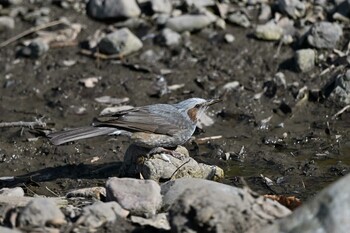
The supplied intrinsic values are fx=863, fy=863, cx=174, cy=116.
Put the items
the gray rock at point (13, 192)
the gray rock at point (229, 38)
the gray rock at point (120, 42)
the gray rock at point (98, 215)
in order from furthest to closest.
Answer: the gray rock at point (229, 38)
the gray rock at point (120, 42)
the gray rock at point (13, 192)
the gray rock at point (98, 215)

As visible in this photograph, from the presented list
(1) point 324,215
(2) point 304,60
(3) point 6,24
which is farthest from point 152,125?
(1) point 324,215

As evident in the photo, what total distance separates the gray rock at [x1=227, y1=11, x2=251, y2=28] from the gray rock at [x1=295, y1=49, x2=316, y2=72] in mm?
1038

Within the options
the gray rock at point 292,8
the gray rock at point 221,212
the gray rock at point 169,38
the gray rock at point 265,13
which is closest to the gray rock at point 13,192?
the gray rock at point 221,212

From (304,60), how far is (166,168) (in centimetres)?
329

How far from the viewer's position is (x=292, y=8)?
454 inches

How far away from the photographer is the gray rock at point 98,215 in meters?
6.04

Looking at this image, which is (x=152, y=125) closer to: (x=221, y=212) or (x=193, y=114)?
(x=193, y=114)

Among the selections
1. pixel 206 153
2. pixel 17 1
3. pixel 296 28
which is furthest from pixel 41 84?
pixel 296 28

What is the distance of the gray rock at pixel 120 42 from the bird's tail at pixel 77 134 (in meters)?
2.68

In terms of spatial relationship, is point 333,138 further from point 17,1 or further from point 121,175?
point 17,1

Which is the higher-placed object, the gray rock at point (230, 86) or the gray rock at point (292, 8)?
the gray rock at point (292, 8)

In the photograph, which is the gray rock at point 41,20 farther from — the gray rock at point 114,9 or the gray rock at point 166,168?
the gray rock at point 166,168

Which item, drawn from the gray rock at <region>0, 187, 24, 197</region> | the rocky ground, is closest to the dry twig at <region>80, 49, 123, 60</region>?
the rocky ground

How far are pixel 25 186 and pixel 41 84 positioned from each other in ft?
9.00
